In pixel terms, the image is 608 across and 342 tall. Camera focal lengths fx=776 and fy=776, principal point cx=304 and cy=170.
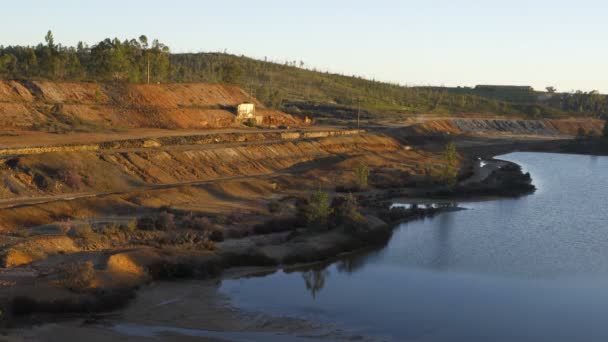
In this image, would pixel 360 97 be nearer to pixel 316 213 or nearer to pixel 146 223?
pixel 316 213

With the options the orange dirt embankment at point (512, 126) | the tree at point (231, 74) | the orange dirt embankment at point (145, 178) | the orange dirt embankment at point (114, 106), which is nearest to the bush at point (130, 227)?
the orange dirt embankment at point (145, 178)

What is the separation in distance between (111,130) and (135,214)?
2938 cm

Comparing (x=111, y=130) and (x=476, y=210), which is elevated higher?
(x=111, y=130)

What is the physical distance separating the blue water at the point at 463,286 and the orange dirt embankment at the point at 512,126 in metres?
68.3

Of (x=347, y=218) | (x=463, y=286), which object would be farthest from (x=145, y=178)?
(x=463, y=286)

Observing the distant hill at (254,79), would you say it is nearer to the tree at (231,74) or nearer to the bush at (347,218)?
the tree at (231,74)

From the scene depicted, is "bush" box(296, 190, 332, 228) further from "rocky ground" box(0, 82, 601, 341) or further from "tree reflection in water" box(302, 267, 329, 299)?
"tree reflection in water" box(302, 267, 329, 299)

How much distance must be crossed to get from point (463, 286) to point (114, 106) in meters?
51.0

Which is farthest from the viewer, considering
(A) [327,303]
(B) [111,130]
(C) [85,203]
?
(B) [111,130]

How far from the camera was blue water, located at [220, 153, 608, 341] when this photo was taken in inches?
1056

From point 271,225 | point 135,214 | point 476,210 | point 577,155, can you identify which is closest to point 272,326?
point 271,225

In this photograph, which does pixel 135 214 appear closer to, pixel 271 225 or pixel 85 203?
pixel 85 203

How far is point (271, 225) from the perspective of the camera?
4025 centimetres

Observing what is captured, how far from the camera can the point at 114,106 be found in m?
75.4
